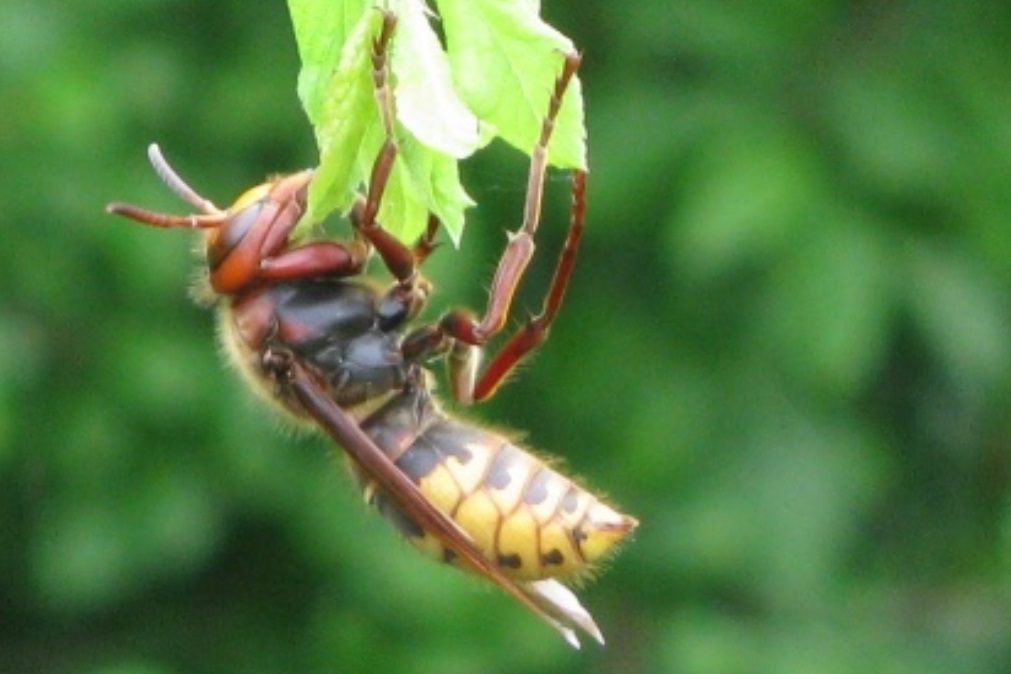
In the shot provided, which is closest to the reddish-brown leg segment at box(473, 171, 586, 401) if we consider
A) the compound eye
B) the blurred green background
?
the compound eye

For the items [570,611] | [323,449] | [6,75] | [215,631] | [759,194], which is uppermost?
[570,611]

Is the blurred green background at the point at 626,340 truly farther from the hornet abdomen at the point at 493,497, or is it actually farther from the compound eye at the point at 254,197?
the compound eye at the point at 254,197

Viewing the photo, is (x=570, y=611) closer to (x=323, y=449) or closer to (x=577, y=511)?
(x=577, y=511)

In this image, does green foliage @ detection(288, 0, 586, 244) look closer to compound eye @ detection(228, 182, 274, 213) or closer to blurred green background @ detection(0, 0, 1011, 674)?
compound eye @ detection(228, 182, 274, 213)

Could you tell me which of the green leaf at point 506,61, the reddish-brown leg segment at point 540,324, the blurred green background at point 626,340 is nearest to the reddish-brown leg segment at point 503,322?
the reddish-brown leg segment at point 540,324

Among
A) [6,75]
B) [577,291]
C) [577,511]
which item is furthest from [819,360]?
[577,511]
